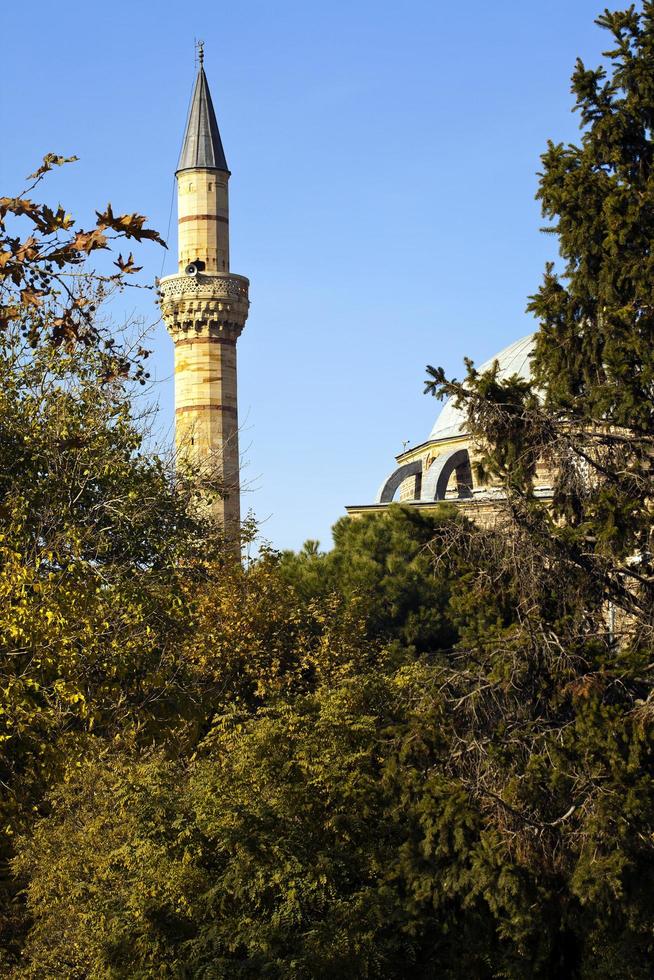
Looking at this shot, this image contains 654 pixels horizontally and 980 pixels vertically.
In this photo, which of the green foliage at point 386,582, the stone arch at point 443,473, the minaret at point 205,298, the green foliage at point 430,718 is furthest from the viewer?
the stone arch at point 443,473

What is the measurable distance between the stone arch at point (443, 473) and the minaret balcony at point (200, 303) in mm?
8281

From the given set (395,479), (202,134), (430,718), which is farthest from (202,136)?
(430,718)

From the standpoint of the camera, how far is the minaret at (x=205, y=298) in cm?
3966

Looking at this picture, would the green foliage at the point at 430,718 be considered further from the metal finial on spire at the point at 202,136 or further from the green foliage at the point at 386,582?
the metal finial on spire at the point at 202,136

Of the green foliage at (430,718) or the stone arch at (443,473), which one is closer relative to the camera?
the green foliage at (430,718)

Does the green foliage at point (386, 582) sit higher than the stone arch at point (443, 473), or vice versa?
the stone arch at point (443, 473)

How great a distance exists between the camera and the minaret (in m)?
39.7

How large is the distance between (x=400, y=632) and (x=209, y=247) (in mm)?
15936

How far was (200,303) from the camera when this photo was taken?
3994cm

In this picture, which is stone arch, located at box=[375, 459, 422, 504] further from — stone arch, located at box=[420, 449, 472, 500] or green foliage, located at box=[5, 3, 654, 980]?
green foliage, located at box=[5, 3, 654, 980]

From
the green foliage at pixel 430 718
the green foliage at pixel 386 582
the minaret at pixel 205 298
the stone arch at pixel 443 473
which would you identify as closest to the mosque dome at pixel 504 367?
the stone arch at pixel 443 473

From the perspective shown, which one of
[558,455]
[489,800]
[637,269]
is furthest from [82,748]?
[637,269]

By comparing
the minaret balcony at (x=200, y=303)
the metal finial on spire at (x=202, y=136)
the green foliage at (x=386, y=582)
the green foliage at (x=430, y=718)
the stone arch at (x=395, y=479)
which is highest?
the metal finial on spire at (x=202, y=136)

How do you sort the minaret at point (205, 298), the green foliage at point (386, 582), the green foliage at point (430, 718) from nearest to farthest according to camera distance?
the green foliage at point (430, 718), the green foliage at point (386, 582), the minaret at point (205, 298)
